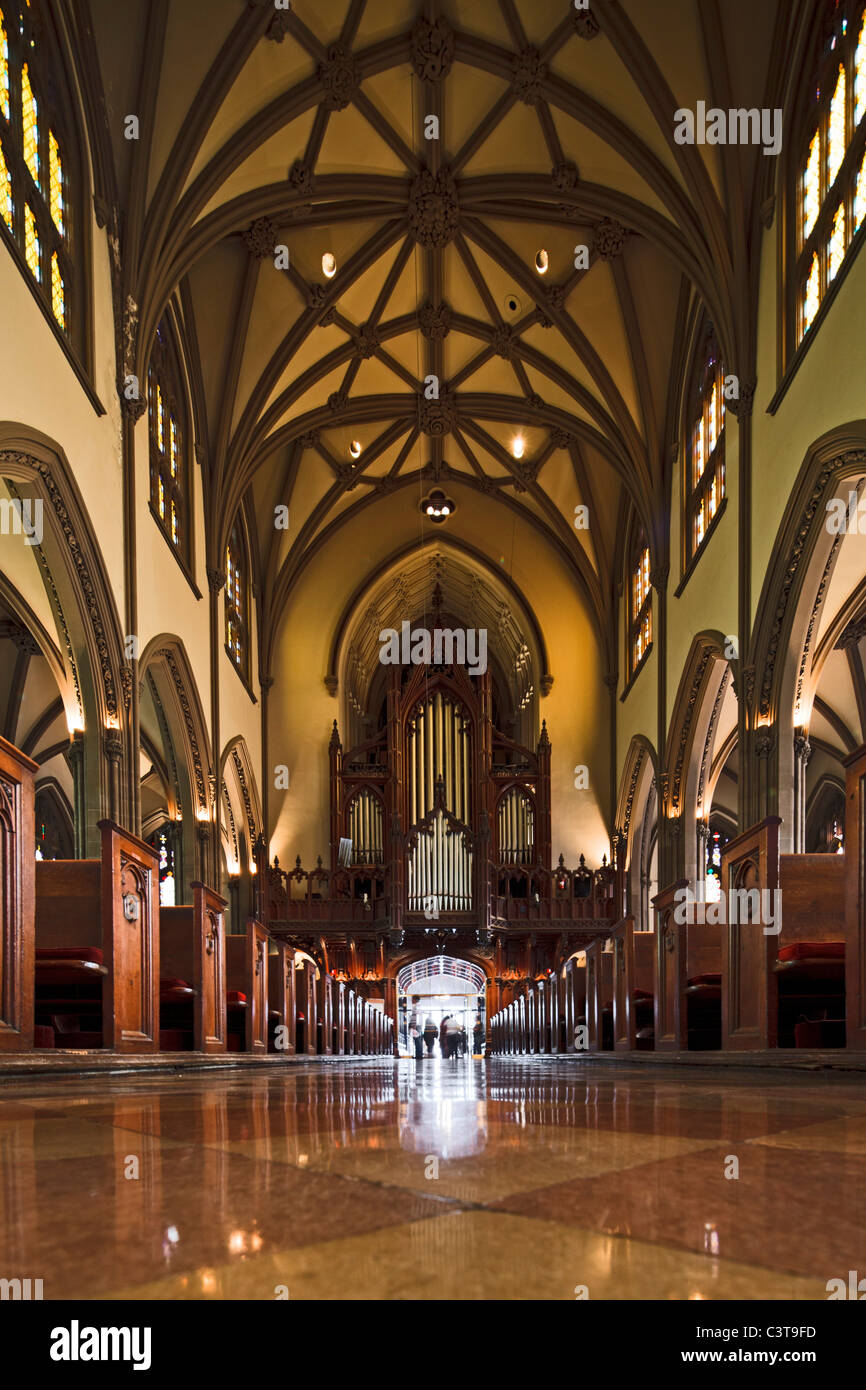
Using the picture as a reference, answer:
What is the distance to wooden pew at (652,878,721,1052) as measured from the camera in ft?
26.3

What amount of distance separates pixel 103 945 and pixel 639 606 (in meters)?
14.4

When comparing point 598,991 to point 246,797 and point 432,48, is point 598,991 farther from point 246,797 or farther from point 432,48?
point 432,48

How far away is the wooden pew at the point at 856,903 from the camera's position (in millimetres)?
5191

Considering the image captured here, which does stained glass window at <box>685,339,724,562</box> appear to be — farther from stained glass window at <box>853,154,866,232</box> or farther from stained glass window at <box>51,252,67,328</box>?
stained glass window at <box>51,252,67,328</box>

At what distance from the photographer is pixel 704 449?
49.5 feet

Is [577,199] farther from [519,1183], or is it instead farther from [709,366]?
[519,1183]

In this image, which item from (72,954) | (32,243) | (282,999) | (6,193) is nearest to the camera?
(72,954)

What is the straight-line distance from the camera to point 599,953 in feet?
33.9

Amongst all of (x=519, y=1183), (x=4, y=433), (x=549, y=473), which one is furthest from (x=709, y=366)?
(x=519, y=1183)

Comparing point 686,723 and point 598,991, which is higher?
point 686,723

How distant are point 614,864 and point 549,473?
7983 mm

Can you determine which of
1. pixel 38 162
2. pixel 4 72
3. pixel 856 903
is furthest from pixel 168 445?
pixel 856 903

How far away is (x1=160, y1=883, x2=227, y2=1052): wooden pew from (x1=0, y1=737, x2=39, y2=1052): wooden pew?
3795 mm

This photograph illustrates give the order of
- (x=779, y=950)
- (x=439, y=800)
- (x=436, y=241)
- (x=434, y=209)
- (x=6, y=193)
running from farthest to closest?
(x=439, y=800), (x=436, y=241), (x=434, y=209), (x=6, y=193), (x=779, y=950)
